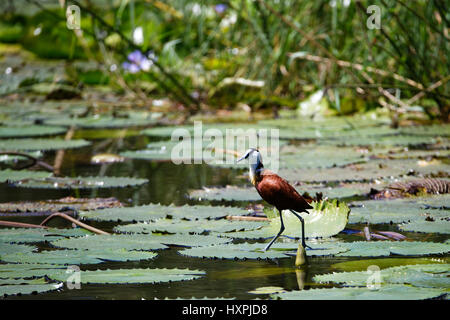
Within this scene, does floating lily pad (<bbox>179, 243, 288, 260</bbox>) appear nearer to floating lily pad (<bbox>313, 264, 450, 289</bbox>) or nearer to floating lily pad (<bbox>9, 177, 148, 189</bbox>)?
floating lily pad (<bbox>313, 264, 450, 289</bbox>)

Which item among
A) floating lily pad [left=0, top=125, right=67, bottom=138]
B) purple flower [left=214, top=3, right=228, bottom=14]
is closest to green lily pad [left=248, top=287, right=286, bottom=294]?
floating lily pad [left=0, top=125, right=67, bottom=138]

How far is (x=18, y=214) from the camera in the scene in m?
3.23

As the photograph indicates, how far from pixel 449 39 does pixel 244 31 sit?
2442 mm

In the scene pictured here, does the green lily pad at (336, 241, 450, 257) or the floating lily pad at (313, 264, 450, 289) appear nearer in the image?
the floating lily pad at (313, 264, 450, 289)

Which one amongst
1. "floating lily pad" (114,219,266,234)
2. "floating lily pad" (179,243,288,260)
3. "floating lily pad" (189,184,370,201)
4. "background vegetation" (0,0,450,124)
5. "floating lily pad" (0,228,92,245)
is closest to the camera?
"floating lily pad" (179,243,288,260)

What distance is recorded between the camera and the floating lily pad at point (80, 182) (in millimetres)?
3852

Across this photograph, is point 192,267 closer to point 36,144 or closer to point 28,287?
point 28,287

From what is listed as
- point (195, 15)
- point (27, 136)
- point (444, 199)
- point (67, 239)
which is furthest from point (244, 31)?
point (67, 239)

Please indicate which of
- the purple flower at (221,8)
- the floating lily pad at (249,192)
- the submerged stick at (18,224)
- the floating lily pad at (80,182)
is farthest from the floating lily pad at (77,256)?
the purple flower at (221,8)

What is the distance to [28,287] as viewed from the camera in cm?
205

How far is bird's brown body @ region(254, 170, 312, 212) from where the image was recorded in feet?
7.58

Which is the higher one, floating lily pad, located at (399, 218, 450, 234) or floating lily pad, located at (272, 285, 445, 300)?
floating lily pad, located at (399, 218, 450, 234)

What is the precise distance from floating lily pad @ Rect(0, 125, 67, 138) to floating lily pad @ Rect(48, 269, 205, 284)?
3.67 metres
